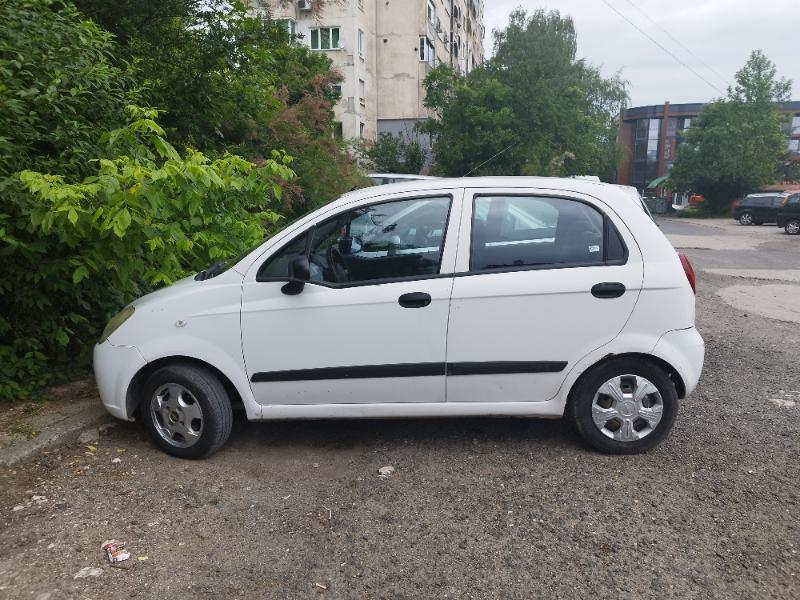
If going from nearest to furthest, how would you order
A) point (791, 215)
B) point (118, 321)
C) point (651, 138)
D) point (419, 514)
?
point (419, 514) → point (118, 321) → point (791, 215) → point (651, 138)

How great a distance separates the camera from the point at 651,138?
8244 cm

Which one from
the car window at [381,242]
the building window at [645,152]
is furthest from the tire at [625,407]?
the building window at [645,152]

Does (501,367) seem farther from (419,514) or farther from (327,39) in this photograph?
(327,39)

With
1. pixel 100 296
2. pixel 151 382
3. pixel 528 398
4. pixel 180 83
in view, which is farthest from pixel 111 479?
pixel 180 83

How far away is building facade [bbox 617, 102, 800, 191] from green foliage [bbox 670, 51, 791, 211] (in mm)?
27065

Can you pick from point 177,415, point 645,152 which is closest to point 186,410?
point 177,415

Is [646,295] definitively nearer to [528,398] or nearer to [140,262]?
[528,398]

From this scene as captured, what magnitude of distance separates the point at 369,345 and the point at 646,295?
5.49 feet

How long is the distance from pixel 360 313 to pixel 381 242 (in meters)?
0.48

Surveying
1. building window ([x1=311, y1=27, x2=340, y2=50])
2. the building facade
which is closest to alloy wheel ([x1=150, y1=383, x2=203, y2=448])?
building window ([x1=311, y1=27, x2=340, y2=50])

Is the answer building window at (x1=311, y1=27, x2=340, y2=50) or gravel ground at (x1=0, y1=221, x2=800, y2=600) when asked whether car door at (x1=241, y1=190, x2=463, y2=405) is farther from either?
building window at (x1=311, y1=27, x2=340, y2=50)

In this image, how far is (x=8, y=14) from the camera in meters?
4.73

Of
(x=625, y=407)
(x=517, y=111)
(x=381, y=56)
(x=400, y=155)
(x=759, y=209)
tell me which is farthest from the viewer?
(x=381, y=56)

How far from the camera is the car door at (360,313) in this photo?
3930 millimetres
